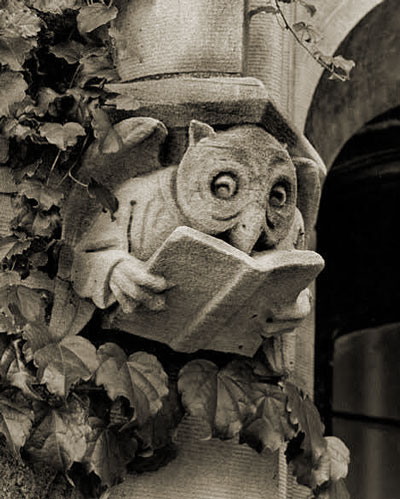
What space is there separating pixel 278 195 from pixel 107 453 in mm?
478

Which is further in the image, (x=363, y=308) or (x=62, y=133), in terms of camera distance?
(x=363, y=308)

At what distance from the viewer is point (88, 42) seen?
95.6 inches

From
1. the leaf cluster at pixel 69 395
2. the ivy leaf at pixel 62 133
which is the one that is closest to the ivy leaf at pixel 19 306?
the leaf cluster at pixel 69 395

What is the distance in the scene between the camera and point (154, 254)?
228 cm

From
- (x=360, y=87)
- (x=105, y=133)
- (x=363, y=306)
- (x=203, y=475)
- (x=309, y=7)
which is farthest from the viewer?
(x=363, y=306)

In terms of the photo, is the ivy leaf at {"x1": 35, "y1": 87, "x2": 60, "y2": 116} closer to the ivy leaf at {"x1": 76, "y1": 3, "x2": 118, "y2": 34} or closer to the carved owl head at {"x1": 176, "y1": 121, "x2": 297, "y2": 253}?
Result: the ivy leaf at {"x1": 76, "y1": 3, "x2": 118, "y2": 34}

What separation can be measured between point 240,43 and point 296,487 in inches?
32.5

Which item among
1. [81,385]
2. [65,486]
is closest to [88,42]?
[81,385]

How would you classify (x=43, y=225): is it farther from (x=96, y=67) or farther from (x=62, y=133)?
(x=96, y=67)

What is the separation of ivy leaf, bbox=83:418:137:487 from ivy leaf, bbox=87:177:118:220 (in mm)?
331

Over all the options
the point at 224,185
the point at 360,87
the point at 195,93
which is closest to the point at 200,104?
the point at 195,93

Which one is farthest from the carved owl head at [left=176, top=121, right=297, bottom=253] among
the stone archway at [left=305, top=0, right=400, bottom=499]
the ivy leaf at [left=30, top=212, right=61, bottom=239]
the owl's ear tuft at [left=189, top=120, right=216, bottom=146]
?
the stone archway at [left=305, top=0, right=400, bottom=499]

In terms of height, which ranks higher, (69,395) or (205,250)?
(205,250)

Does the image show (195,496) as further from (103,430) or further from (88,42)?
(88,42)
